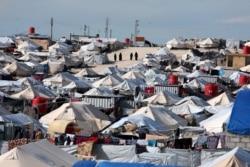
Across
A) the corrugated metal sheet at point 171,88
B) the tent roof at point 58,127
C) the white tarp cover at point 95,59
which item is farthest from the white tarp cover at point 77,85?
the white tarp cover at point 95,59

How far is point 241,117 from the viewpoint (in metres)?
19.4

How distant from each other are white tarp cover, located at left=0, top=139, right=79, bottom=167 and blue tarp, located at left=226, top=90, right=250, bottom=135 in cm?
455

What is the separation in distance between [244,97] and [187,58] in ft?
170

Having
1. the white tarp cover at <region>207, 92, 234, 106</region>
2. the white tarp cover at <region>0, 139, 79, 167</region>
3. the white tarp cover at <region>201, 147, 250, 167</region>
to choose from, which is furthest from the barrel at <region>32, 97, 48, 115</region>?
the white tarp cover at <region>201, 147, 250, 167</region>

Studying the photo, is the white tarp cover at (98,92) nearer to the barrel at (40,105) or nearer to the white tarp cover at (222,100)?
the barrel at (40,105)

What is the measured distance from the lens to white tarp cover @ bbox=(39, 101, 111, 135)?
28.4 metres

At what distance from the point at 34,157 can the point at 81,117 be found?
1186 centimetres

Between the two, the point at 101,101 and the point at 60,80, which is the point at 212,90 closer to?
the point at 101,101

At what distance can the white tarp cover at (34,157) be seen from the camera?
55.1ft

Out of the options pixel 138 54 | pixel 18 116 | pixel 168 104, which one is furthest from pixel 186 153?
pixel 138 54

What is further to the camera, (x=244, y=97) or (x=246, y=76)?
(x=246, y=76)

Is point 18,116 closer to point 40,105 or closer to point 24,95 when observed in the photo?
point 40,105

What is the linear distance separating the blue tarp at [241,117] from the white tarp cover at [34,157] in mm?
4547

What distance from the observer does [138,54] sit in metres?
77.9
